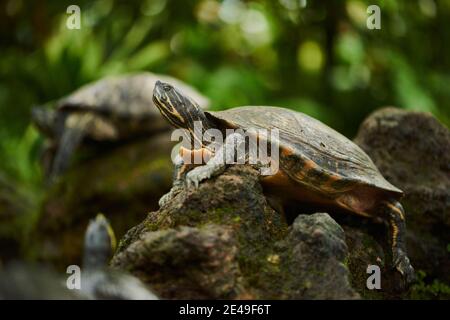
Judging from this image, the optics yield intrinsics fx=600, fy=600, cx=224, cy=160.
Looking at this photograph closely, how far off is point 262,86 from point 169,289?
29.9ft

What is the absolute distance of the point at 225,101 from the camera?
412 inches

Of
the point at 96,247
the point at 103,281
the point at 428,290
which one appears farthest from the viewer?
the point at 428,290

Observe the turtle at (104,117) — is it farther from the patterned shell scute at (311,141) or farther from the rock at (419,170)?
the patterned shell scute at (311,141)

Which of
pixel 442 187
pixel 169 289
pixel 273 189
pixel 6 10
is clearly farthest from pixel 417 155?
pixel 6 10

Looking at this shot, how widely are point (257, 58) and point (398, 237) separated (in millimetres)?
10349

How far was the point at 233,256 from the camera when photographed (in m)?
2.70

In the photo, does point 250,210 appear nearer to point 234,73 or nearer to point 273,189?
point 273,189

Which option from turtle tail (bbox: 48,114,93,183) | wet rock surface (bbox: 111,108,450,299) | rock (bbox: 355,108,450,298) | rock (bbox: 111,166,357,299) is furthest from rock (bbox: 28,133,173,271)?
rock (bbox: 111,166,357,299)

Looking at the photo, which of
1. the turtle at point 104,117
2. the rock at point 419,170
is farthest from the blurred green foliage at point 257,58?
the rock at point 419,170

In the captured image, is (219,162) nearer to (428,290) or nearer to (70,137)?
(428,290)

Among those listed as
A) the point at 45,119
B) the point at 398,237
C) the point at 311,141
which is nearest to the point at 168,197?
the point at 311,141

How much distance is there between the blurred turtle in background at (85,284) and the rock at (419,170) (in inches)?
100

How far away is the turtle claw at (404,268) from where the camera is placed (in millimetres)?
3641

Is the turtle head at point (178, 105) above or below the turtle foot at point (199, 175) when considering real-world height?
above
